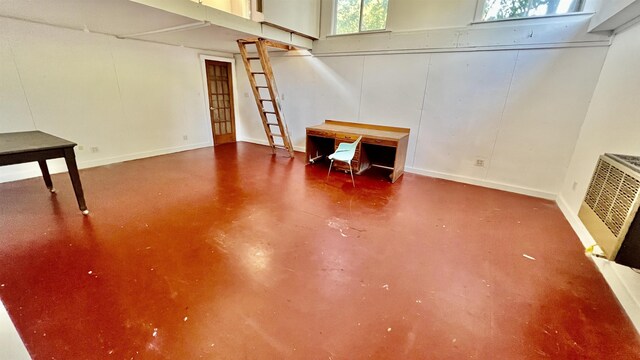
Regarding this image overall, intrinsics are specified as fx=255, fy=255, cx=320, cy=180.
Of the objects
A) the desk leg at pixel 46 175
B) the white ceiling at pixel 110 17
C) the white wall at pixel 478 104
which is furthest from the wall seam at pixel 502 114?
the desk leg at pixel 46 175

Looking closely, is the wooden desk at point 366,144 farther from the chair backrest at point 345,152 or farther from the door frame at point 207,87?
the door frame at point 207,87

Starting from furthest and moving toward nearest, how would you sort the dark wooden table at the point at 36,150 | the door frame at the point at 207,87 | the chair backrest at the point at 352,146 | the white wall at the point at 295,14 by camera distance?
1. the door frame at the point at 207,87
2. the chair backrest at the point at 352,146
3. the white wall at the point at 295,14
4. the dark wooden table at the point at 36,150

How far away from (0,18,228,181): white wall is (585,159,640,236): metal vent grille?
667 centimetres

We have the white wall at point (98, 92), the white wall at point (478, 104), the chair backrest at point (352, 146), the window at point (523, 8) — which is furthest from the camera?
the chair backrest at point (352, 146)

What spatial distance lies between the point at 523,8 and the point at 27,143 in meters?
6.29

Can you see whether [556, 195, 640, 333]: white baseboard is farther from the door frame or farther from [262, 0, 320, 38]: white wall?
the door frame

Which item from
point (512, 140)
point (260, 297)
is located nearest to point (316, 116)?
point (512, 140)

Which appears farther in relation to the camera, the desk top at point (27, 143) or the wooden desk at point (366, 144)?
the wooden desk at point (366, 144)

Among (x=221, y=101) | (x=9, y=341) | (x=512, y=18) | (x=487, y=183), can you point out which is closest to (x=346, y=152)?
(x=487, y=183)

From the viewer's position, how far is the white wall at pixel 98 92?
3.68 metres

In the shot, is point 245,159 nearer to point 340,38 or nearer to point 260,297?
point 340,38

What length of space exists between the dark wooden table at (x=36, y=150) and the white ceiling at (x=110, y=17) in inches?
58.1

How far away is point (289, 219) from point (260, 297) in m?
1.19

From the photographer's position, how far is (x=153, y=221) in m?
2.86
